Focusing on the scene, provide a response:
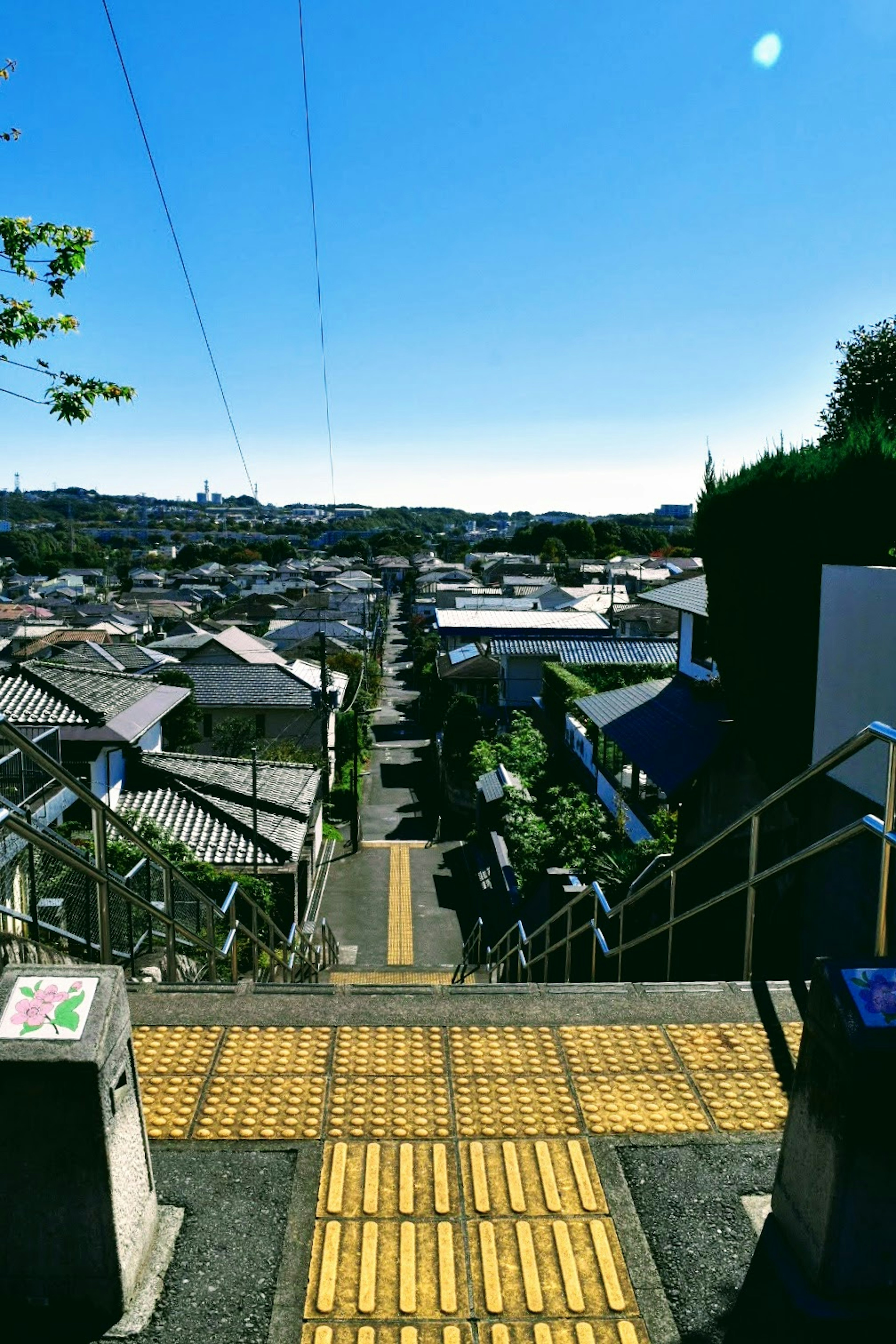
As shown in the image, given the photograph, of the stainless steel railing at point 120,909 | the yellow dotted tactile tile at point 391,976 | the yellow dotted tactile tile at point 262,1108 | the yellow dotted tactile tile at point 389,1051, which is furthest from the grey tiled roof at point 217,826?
the yellow dotted tactile tile at point 262,1108

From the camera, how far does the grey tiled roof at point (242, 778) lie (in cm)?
2094

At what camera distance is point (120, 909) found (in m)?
9.43

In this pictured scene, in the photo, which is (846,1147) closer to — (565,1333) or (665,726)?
(565,1333)

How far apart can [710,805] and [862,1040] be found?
42.3 ft

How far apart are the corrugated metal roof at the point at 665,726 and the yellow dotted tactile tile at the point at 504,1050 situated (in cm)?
996

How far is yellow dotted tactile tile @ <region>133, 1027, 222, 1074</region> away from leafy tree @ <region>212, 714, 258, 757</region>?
2899 centimetres

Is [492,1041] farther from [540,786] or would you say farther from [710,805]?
[540,786]

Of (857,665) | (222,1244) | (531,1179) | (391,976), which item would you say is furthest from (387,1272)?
(391,976)

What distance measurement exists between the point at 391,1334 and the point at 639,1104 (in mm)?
1591

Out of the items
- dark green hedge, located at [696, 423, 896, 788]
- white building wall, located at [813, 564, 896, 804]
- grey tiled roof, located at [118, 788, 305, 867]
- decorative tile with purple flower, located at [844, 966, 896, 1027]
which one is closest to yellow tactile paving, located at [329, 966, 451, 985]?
grey tiled roof, located at [118, 788, 305, 867]

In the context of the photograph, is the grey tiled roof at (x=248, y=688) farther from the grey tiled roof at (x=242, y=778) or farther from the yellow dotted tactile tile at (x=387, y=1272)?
the yellow dotted tactile tile at (x=387, y=1272)

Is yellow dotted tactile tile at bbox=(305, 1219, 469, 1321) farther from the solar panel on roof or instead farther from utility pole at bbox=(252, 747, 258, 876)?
the solar panel on roof

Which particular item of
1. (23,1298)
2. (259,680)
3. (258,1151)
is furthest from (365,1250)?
(259,680)

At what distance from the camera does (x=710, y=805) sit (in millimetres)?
15148
